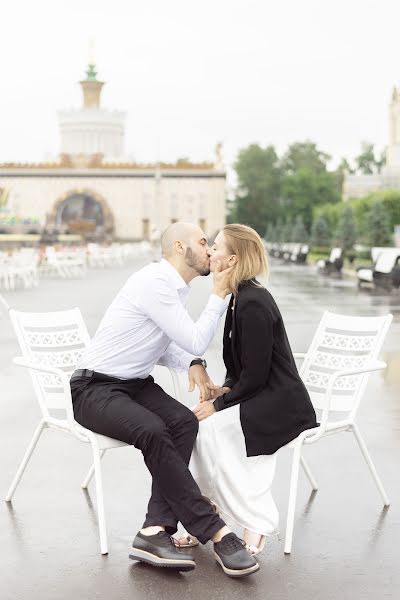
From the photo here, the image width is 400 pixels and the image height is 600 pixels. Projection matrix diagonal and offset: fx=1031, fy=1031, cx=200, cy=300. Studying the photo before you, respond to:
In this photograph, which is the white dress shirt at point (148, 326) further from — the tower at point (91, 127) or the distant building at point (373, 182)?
the tower at point (91, 127)

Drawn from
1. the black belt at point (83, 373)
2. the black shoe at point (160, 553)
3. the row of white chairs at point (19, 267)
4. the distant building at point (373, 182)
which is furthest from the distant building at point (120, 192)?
the black shoe at point (160, 553)

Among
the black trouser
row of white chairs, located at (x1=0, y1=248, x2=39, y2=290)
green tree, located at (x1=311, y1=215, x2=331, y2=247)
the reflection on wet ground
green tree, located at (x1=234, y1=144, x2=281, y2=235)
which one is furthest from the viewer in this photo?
green tree, located at (x1=234, y1=144, x2=281, y2=235)

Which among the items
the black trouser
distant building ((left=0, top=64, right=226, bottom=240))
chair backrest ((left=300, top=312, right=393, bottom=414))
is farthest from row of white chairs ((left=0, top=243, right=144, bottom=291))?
distant building ((left=0, top=64, right=226, bottom=240))

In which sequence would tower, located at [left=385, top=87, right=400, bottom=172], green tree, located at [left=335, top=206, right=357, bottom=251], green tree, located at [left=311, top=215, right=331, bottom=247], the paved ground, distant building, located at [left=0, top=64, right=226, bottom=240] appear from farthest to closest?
distant building, located at [left=0, top=64, right=226, bottom=240], tower, located at [left=385, top=87, right=400, bottom=172], green tree, located at [left=311, top=215, right=331, bottom=247], green tree, located at [left=335, top=206, right=357, bottom=251], the paved ground

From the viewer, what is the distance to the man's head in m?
4.66

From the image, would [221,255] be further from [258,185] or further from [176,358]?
[258,185]

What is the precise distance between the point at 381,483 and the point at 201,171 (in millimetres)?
89579

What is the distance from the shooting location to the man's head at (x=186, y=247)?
466cm

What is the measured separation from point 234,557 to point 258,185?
104100 millimetres

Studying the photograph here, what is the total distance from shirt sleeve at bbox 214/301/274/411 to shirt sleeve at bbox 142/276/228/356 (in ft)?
0.57

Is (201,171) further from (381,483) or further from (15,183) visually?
(381,483)

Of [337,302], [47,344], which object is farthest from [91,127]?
[47,344]

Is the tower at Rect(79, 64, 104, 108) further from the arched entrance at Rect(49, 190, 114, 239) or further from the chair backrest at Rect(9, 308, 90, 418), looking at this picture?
the chair backrest at Rect(9, 308, 90, 418)

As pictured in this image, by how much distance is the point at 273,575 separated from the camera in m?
4.10
